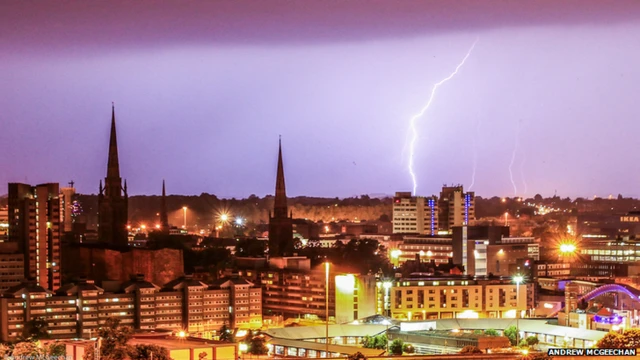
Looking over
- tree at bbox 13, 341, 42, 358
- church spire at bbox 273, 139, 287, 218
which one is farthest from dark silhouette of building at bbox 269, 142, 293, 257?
tree at bbox 13, 341, 42, 358

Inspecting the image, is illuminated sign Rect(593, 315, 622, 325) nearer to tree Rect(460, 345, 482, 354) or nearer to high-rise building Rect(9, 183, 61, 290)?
tree Rect(460, 345, 482, 354)

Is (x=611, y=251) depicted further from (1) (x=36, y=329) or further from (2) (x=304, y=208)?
(2) (x=304, y=208)

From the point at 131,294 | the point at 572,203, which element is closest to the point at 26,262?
the point at 131,294

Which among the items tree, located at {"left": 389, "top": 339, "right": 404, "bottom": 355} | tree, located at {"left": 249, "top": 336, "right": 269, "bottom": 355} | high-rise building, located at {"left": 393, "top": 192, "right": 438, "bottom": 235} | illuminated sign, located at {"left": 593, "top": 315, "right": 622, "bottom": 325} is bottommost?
tree, located at {"left": 389, "top": 339, "right": 404, "bottom": 355}

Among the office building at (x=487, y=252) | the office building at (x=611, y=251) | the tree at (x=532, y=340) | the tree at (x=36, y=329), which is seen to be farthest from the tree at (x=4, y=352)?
the office building at (x=611, y=251)

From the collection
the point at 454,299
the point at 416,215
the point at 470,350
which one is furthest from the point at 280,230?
the point at 470,350

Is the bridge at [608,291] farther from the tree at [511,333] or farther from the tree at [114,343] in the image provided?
the tree at [114,343]
